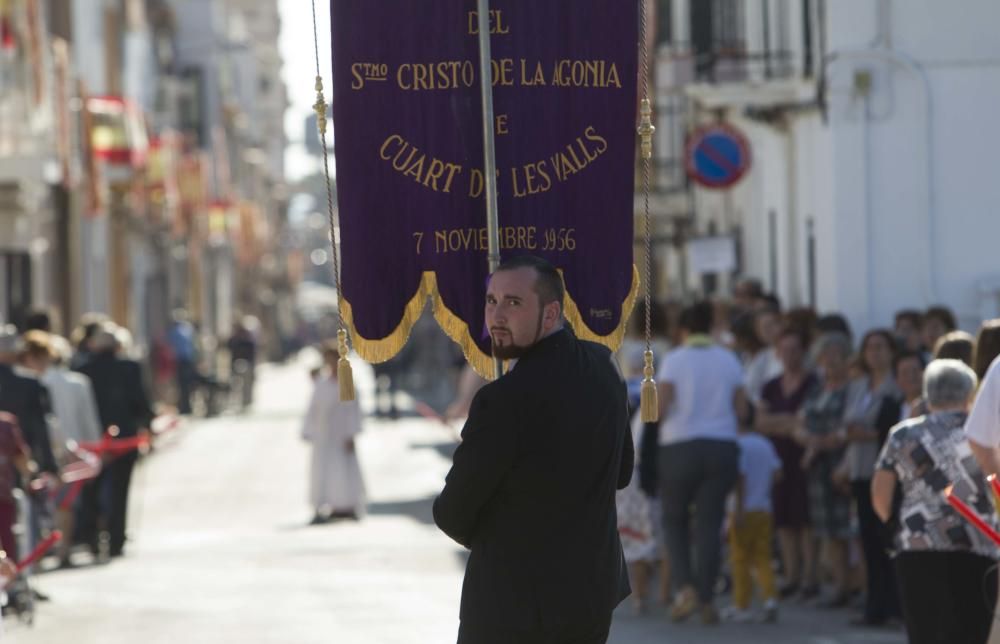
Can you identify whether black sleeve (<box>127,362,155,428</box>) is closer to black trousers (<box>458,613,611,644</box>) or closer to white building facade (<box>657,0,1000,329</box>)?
white building facade (<box>657,0,1000,329</box>)

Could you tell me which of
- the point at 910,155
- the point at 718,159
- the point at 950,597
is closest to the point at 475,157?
the point at 950,597

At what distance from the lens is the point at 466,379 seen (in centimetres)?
2248

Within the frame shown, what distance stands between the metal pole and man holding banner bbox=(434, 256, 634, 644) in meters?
1.20

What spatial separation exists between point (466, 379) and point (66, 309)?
58.9 feet

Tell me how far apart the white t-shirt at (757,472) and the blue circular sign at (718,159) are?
11035 millimetres

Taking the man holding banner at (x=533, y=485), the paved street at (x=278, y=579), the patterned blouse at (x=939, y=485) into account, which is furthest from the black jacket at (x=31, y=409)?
the man holding banner at (x=533, y=485)

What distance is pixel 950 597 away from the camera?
10195 millimetres

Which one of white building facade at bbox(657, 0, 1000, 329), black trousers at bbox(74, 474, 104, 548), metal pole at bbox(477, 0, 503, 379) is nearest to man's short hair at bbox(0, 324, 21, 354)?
black trousers at bbox(74, 474, 104, 548)

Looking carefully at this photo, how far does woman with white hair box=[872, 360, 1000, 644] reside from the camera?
10.2 meters

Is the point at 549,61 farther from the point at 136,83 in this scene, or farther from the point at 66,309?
the point at 136,83

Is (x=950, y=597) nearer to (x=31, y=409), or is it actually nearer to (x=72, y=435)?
(x=31, y=409)

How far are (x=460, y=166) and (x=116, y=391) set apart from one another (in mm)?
11022

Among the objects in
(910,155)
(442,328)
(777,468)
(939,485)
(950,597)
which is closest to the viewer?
(442,328)

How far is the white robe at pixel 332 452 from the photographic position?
22094 mm
